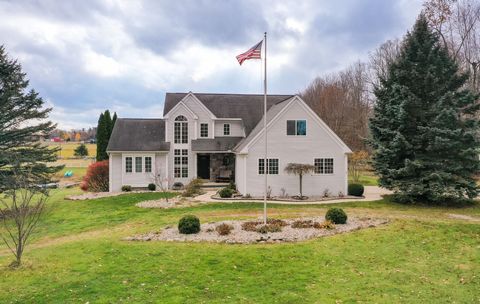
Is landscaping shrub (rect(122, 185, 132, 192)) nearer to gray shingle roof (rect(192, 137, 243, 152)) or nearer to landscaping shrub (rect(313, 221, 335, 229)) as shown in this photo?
gray shingle roof (rect(192, 137, 243, 152))

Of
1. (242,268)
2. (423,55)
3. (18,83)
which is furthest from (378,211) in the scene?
(18,83)

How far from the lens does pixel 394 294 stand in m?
8.21

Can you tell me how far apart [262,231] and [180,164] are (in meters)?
17.1

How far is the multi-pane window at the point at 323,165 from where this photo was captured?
24141 mm

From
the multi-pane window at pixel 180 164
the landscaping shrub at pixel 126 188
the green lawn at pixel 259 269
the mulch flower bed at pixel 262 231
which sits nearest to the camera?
the green lawn at pixel 259 269

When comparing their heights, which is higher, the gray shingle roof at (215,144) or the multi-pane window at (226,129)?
the multi-pane window at (226,129)

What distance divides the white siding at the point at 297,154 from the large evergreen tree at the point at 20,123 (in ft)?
43.6

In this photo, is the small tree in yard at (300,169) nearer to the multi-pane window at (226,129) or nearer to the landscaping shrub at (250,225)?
the landscaping shrub at (250,225)

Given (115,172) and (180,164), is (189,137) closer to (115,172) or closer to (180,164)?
(180,164)

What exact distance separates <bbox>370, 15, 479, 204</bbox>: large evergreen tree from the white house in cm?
366

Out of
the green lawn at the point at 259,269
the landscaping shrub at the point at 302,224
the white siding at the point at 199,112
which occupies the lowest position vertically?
the green lawn at the point at 259,269

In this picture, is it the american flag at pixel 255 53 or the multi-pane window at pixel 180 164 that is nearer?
the american flag at pixel 255 53

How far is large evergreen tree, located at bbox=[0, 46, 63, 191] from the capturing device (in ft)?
73.5

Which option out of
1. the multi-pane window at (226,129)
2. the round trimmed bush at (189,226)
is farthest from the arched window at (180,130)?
the round trimmed bush at (189,226)
